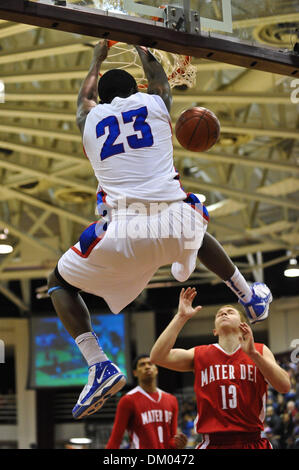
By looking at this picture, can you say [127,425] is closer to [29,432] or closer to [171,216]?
[171,216]

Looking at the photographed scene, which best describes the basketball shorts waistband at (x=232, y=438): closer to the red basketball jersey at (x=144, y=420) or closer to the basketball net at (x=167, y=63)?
the red basketball jersey at (x=144, y=420)

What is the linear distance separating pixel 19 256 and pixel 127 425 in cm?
1603

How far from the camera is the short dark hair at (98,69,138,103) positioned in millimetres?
5320

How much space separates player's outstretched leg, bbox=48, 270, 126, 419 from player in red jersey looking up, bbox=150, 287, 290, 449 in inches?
47.3

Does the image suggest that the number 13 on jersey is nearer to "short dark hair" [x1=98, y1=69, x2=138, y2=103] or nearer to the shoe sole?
"short dark hair" [x1=98, y1=69, x2=138, y2=103]

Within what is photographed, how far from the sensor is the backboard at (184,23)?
17.6 ft

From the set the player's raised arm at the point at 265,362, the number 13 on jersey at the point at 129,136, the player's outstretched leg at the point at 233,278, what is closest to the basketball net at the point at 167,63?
the number 13 on jersey at the point at 129,136

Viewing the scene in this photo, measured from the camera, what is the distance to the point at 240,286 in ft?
19.0

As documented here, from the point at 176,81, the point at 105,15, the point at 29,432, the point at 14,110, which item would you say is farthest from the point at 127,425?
the point at 29,432

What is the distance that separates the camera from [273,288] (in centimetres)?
2319

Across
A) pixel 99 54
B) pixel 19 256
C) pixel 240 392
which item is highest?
pixel 19 256

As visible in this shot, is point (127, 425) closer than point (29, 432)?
Yes

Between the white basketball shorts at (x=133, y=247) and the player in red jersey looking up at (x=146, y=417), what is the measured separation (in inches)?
144

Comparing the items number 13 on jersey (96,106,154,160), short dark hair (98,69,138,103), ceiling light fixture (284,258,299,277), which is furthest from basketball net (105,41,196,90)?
ceiling light fixture (284,258,299,277)
